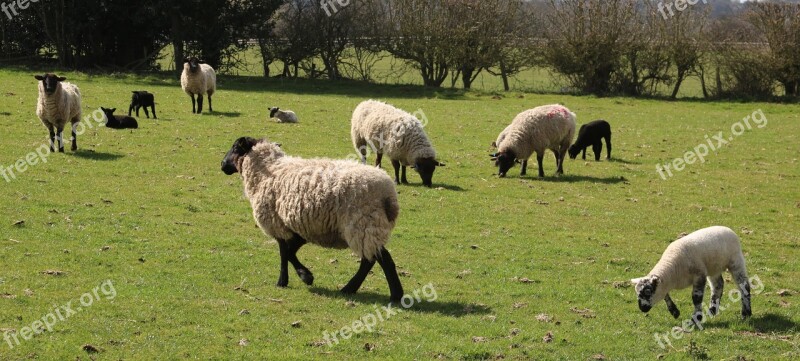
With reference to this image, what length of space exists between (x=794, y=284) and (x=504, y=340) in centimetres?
547

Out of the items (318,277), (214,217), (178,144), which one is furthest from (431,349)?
(178,144)

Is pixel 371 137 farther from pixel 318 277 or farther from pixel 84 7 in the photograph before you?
pixel 84 7

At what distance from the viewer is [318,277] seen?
11.9 meters

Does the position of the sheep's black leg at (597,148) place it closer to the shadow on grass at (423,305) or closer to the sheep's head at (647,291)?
the shadow on grass at (423,305)

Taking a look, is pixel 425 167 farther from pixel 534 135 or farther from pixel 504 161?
pixel 534 135

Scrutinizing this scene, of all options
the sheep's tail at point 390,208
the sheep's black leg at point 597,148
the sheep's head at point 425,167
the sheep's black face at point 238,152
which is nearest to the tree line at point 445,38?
the sheep's black leg at point 597,148

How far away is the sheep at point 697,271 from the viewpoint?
10.1 m

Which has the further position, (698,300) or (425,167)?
(425,167)

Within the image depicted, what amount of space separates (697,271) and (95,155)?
50.4 ft

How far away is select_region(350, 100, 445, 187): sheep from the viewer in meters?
19.3

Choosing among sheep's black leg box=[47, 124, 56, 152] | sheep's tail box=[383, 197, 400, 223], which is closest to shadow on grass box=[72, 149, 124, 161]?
sheep's black leg box=[47, 124, 56, 152]

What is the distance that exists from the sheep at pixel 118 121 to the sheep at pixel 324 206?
46.8ft

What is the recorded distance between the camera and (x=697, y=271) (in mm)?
10305

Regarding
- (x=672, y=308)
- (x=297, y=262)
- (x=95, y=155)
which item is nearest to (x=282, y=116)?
(x=95, y=155)
